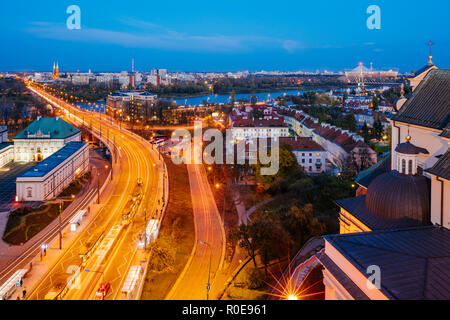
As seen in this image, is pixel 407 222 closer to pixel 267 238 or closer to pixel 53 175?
pixel 267 238

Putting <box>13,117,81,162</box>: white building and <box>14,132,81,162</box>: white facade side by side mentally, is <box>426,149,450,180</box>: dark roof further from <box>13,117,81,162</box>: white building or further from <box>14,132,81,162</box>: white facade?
<box>14,132,81,162</box>: white facade

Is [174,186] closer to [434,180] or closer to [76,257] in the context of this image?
[76,257]

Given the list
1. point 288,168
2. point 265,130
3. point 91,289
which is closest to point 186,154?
point 265,130

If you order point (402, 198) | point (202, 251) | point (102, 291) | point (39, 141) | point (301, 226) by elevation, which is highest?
point (39, 141)

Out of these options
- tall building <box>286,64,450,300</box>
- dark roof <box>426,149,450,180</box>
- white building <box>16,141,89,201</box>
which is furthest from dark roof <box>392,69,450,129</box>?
white building <box>16,141,89,201</box>

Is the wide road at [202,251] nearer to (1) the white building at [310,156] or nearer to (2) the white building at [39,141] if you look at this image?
(1) the white building at [310,156]

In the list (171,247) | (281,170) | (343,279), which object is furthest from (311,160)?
(343,279)
